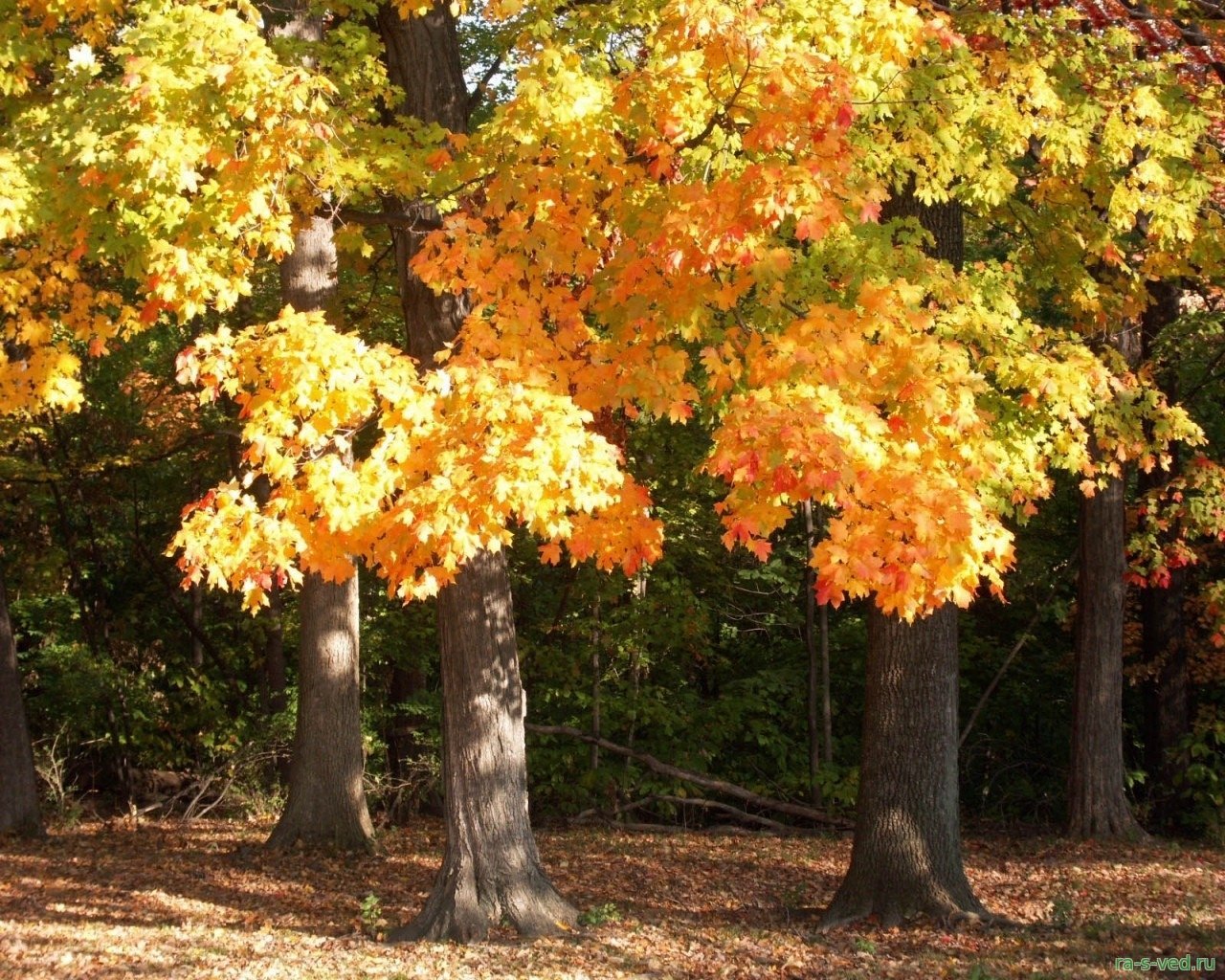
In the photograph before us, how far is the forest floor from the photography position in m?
7.59

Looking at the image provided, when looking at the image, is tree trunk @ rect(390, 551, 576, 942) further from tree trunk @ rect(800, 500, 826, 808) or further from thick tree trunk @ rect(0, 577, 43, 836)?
tree trunk @ rect(800, 500, 826, 808)

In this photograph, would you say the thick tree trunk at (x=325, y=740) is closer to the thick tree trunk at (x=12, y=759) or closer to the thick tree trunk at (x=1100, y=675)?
the thick tree trunk at (x=12, y=759)

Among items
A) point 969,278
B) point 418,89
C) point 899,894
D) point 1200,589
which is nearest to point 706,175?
point 969,278

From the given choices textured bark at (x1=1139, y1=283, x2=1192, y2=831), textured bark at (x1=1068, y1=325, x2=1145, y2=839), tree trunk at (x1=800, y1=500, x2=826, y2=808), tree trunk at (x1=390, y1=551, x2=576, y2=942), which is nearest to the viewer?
tree trunk at (x1=390, y1=551, x2=576, y2=942)

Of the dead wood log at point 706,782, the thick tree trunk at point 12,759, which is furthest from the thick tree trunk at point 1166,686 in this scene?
the thick tree trunk at point 12,759

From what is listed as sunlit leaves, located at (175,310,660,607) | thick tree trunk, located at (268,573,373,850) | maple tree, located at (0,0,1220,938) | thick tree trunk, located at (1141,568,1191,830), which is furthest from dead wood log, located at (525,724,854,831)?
sunlit leaves, located at (175,310,660,607)

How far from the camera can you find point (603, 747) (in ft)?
49.3

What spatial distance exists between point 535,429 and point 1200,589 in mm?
11349

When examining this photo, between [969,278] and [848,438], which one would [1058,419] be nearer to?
[969,278]

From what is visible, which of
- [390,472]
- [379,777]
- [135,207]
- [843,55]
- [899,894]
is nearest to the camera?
[390,472]

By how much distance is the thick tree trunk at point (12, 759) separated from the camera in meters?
12.6

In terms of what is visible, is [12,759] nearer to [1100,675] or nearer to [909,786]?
[909,786]

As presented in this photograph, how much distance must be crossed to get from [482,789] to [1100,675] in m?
7.60

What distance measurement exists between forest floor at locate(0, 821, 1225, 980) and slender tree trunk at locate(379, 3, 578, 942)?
9.2 inches
